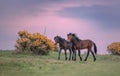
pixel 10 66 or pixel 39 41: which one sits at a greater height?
pixel 39 41

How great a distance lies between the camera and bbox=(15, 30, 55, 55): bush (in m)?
22.1

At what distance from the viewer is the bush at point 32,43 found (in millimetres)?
22125

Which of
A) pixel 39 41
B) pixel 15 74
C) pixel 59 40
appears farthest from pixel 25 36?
pixel 15 74

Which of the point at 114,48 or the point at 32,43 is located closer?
the point at 32,43

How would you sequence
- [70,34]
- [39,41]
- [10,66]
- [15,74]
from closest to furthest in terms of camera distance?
[15,74]
[10,66]
[70,34]
[39,41]

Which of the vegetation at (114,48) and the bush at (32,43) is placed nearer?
the bush at (32,43)

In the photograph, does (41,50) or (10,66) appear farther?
(41,50)

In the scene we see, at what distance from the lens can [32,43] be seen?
2228cm

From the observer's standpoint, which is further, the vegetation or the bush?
the vegetation

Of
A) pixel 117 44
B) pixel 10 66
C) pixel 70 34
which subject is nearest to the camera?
pixel 10 66

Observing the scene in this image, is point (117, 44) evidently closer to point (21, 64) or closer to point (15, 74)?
point (21, 64)

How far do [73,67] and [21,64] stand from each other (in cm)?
190

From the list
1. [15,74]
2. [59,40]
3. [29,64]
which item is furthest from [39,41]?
[15,74]

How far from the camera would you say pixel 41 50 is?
→ 22422 mm
